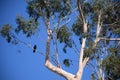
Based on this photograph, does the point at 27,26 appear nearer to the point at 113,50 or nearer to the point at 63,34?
the point at 63,34

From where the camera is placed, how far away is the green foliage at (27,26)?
14062 mm

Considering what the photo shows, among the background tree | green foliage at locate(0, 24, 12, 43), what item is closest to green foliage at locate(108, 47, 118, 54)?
the background tree

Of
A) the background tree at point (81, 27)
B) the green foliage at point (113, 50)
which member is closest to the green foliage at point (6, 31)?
the background tree at point (81, 27)

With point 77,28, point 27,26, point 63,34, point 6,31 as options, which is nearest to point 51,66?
point 63,34

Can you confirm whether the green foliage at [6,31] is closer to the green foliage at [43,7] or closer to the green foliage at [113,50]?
the green foliage at [43,7]

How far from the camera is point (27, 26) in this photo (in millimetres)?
14062

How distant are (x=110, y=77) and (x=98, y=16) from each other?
3.13m

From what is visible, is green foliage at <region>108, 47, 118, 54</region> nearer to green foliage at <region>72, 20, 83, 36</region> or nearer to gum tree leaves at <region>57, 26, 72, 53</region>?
green foliage at <region>72, 20, 83, 36</region>

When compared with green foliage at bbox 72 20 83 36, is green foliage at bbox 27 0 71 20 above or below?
above

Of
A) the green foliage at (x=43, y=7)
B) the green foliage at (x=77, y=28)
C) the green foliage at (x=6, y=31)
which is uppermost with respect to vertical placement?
the green foliage at (x=43, y=7)

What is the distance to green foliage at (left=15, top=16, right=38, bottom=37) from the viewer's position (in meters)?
14.1

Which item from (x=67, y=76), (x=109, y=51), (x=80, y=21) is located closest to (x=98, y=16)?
(x=80, y=21)

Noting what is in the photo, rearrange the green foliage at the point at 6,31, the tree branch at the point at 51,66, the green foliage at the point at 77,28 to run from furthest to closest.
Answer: the green foliage at the point at 77,28
the green foliage at the point at 6,31
the tree branch at the point at 51,66

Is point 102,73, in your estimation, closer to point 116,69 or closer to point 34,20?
point 116,69
